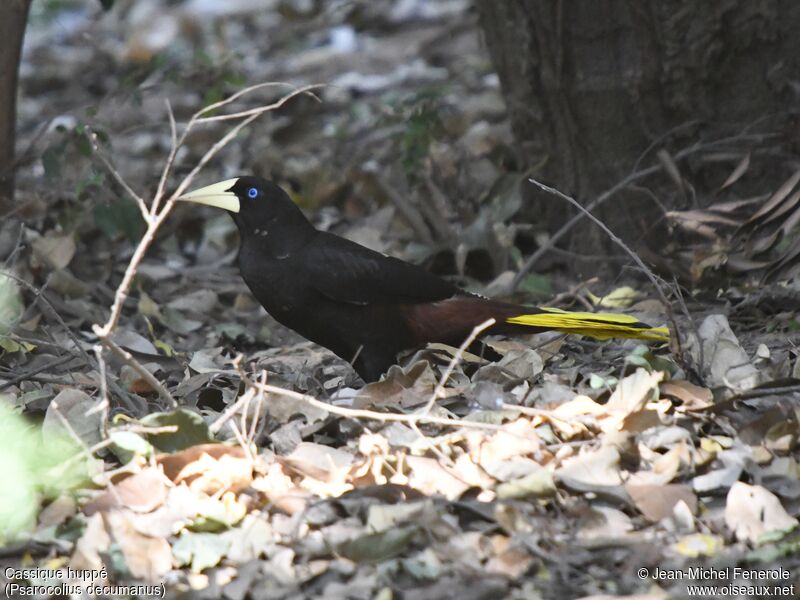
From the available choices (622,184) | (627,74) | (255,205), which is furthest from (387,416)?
(627,74)

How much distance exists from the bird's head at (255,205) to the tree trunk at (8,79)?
3.54 ft

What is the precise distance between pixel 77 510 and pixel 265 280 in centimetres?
131

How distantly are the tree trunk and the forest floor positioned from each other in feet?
0.56

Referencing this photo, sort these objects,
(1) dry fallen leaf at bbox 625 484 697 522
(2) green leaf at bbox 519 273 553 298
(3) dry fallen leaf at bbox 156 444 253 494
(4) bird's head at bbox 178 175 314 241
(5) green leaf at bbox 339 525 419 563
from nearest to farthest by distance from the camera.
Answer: (5) green leaf at bbox 339 525 419 563 → (1) dry fallen leaf at bbox 625 484 697 522 → (3) dry fallen leaf at bbox 156 444 253 494 → (4) bird's head at bbox 178 175 314 241 → (2) green leaf at bbox 519 273 553 298

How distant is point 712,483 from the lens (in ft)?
8.79

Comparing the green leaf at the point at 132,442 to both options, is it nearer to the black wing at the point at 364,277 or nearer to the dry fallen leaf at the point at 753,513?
the black wing at the point at 364,277

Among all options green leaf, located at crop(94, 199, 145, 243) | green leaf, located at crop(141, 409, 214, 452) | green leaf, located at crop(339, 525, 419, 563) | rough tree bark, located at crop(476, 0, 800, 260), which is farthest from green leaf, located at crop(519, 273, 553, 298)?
green leaf, located at crop(339, 525, 419, 563)

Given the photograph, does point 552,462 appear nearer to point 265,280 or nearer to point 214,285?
point 265,280

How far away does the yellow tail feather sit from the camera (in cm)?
359

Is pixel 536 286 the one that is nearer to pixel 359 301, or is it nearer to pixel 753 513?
pixel 359 301

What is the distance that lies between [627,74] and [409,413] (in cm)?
205

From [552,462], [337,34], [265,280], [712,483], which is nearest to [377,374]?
[265,280]

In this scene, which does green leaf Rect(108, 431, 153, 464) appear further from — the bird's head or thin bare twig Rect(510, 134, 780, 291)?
thin bare twig Rect(510, 134, 780, 291)

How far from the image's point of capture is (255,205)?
4090mm
